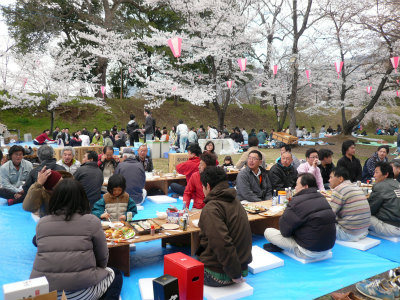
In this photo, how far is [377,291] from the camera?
310cm

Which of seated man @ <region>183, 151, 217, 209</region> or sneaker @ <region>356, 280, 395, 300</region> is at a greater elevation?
seated man @ <region>183, 151, 217, 209</region>

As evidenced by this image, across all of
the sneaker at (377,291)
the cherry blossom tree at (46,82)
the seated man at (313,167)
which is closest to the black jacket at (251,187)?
the seated man at (313,167)

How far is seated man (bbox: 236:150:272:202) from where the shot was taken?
518 centimetres

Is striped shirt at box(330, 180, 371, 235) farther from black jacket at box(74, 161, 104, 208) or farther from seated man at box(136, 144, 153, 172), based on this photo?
seated man at box(136, 144, 153, 172)

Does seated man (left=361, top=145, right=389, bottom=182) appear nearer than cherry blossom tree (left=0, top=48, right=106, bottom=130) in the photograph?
Yes

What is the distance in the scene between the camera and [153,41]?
16.9 meters

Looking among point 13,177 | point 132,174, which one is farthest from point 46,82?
→ point 132,174

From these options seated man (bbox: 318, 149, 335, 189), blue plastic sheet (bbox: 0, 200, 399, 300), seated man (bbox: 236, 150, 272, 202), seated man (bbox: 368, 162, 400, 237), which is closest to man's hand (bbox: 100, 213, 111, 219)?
blue plastic sheet (bbox: 0, 200, 399, 300)

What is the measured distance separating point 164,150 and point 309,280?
10554 millimetres

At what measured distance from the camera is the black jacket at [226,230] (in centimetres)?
270

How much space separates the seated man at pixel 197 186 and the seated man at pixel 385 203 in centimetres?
250

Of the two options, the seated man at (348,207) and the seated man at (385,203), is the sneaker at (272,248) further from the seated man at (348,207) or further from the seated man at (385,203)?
the seated man at (385,203)

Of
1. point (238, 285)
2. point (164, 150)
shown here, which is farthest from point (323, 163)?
point (164, 150)

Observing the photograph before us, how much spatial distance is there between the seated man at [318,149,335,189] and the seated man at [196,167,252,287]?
3.99 m
